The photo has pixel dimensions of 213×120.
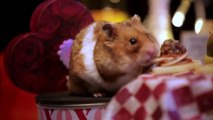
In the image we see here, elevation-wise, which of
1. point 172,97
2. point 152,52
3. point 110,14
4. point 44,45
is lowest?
point 172,97

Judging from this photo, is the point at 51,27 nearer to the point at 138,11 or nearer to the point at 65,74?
the point at 65,74

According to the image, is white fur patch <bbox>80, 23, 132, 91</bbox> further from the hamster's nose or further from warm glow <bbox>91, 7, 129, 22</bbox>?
warm glow <bbox>91, 7, 129, 22</bbox>

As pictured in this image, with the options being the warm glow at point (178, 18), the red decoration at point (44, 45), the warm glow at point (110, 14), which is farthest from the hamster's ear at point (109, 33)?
the warm glow at point (110, 14)

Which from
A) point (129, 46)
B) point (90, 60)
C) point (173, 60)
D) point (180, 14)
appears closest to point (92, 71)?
point (90, 60)

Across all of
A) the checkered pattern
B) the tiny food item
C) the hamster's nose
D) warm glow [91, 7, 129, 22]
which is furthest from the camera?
warm glow [91, 7, 129, 22]

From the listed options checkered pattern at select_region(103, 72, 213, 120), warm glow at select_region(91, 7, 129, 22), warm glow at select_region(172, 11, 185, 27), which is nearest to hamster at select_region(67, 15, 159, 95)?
checkered pattern at select_region(103, 72, 213, 120)

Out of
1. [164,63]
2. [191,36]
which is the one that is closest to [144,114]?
[164,63]

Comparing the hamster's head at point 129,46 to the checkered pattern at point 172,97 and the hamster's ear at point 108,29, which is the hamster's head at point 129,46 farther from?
the checkered pattern at point 172,97

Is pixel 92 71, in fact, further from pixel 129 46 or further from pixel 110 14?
pixel 110 14
